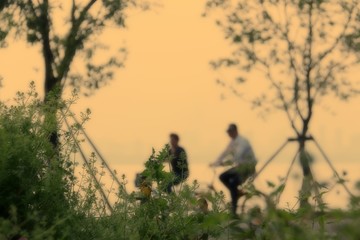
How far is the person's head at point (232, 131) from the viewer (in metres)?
23.4

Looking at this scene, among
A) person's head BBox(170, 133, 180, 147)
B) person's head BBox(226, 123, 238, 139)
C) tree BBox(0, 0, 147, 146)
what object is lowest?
person's head BBox(226, 123, 238, 139)

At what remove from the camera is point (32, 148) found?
656 cm

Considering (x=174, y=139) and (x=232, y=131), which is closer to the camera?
(x=232, y=131)

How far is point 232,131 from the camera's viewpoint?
2345 centimetres

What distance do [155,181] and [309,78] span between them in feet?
79.8

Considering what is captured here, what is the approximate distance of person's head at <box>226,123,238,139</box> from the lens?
23.4m

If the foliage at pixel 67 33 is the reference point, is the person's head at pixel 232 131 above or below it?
below

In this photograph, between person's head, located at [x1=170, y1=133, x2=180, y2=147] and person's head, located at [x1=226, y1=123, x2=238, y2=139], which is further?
person's head, located at [x1=170, y1=133, x2=180, y2=147]

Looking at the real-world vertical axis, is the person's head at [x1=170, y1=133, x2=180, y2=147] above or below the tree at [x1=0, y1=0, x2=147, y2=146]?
below

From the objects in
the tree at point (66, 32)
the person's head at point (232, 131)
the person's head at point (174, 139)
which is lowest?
the person's head at point (232, 131)

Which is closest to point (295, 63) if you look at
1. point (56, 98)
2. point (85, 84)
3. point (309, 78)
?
point (309, 78)

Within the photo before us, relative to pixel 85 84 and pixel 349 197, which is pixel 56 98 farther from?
pixel 85 84

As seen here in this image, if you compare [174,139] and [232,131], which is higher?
[174,139]

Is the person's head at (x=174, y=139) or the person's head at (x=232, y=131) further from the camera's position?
the person's head at (x=174, y=139)
